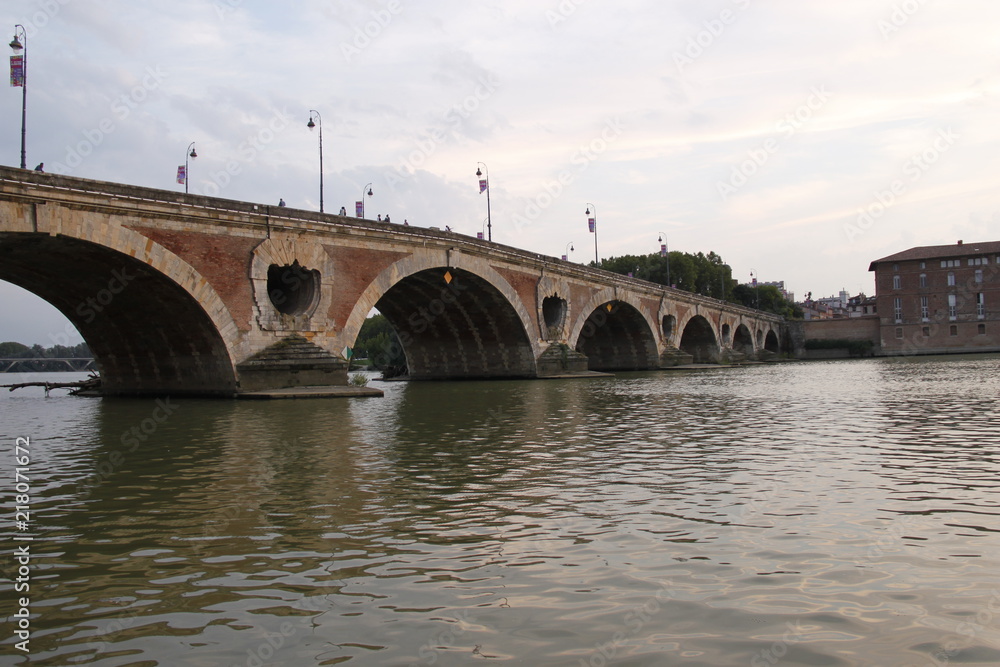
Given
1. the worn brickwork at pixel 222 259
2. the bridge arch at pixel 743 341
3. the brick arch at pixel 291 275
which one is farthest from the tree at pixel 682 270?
the worn brickwork at pixel 222 259

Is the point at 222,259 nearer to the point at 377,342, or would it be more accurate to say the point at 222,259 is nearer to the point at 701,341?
the point at 701,341

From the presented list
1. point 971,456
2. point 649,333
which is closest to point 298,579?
point 971,456

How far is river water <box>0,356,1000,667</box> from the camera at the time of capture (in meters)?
4.50

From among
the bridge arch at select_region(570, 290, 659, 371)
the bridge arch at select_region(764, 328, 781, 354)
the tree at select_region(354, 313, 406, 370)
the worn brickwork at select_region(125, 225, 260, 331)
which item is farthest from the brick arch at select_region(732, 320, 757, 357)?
the worn brickwork at select_region(125, 225, 260, 331)

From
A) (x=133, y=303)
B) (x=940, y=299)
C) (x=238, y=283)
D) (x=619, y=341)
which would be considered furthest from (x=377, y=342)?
(x=238, y=283)

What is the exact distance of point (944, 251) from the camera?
9362 centimetres

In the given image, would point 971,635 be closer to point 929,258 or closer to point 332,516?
point 332,516

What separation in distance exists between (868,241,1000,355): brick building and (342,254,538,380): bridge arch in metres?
68.5

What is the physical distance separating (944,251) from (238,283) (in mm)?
91232

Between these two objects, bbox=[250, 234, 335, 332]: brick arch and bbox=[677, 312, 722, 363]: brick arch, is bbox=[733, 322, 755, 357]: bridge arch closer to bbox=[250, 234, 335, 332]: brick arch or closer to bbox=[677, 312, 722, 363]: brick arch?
bbox=[677, 312, 722, 363]: brick arch

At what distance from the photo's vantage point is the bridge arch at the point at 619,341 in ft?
190

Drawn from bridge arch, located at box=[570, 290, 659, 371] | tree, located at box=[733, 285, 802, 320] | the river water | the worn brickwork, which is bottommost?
the river water

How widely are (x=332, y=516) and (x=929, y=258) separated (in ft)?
331

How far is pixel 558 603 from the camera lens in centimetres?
510
